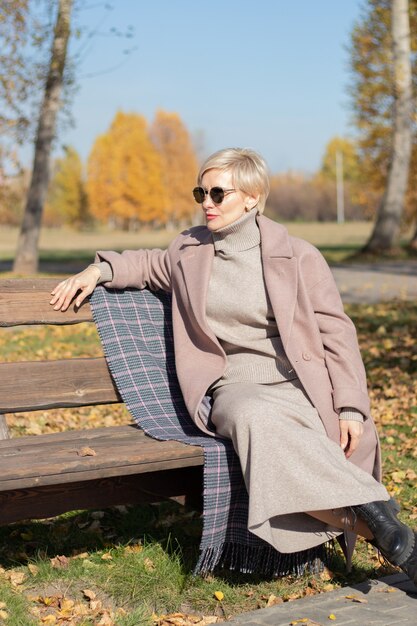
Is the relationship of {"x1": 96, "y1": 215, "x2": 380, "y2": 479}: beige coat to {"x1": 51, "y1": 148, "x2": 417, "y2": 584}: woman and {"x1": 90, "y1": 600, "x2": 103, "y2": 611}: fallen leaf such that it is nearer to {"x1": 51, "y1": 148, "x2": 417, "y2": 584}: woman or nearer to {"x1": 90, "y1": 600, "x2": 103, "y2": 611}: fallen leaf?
{"x1": 51, "y1": 148, "x2": 417, "y2": 584}: woman

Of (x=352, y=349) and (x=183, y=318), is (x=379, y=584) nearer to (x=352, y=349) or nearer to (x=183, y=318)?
(x=352, y=349)

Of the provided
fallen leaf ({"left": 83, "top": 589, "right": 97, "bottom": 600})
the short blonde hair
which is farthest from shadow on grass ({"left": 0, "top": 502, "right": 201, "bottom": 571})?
the short blonde hair

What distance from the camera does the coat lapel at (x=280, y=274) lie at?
3.68 metres

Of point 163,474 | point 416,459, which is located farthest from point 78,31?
point 163,474

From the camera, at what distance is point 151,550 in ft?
12.8

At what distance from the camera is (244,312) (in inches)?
148

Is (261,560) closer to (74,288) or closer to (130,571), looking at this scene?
(130,571)

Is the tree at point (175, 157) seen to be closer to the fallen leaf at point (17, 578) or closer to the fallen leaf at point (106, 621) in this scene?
the fallen leaf at point (17, 578)

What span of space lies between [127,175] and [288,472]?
67.9 metres

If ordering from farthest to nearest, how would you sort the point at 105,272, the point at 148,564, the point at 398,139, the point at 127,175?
the point at 127,175 → the point at 398,139 → the point at 105,272 → the point at 148,564

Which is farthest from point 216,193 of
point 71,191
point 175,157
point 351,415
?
point 71,191

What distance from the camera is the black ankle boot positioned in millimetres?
3342

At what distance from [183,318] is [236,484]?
82cm

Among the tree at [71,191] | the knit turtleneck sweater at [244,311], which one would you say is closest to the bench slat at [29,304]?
the knit turtleneck sweater at [244,311]
